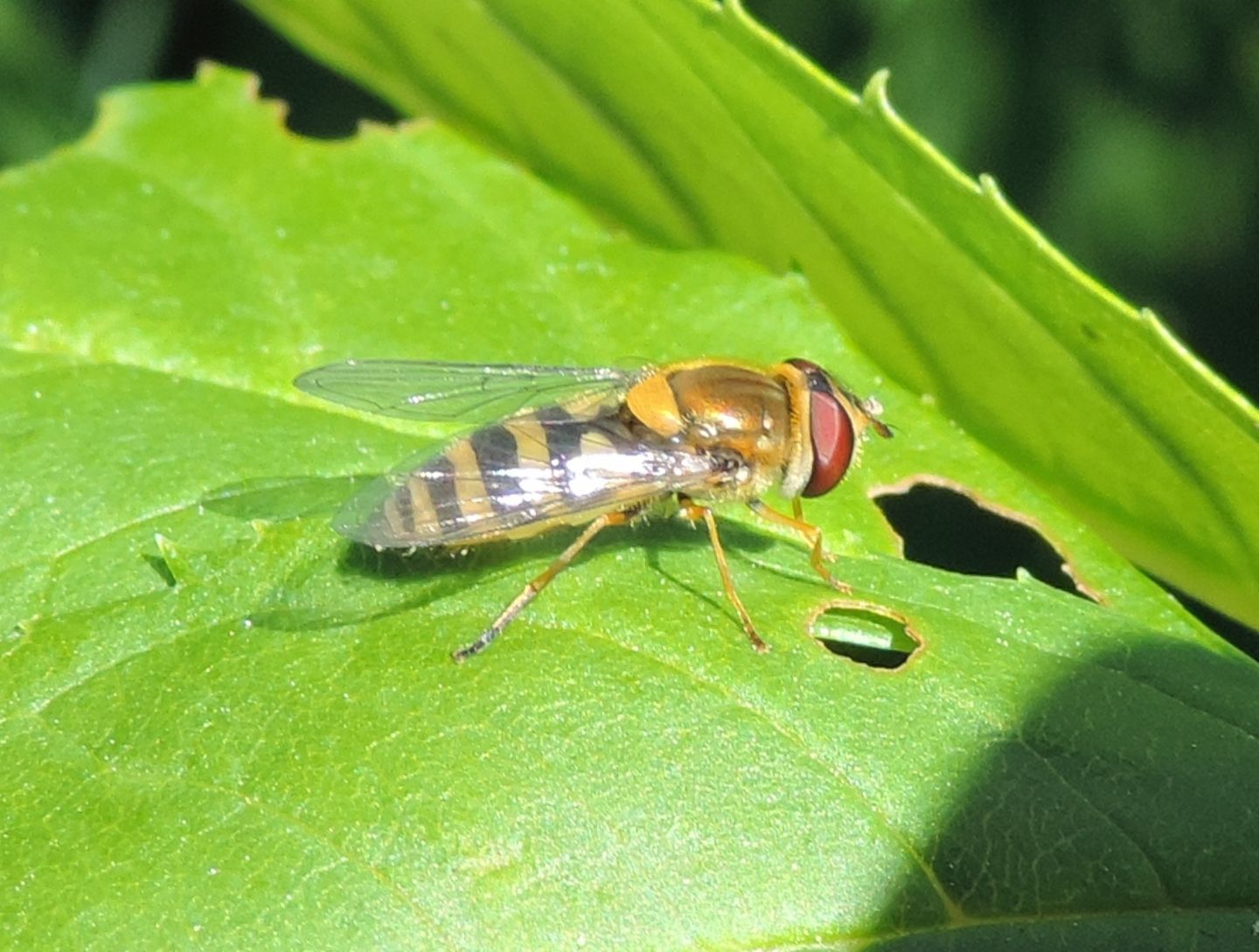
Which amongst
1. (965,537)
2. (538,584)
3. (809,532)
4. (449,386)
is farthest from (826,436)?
(965,537)

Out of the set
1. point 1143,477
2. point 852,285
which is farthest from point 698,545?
point 1143,477

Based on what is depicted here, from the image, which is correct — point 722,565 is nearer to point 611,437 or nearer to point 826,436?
point 826,436

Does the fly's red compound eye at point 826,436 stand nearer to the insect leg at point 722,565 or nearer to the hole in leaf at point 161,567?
the insect leg at point 722,565

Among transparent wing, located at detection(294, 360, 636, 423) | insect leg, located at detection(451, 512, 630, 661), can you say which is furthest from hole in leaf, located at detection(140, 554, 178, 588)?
insect leg, located at detection(451, 512, 630, 661)

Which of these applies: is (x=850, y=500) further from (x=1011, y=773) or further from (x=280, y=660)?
(x=280, y=660)

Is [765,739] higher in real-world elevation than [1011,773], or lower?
lower

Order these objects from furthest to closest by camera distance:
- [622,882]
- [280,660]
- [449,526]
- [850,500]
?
[850,500] < [449,526] < [280,660] < [622,882]
